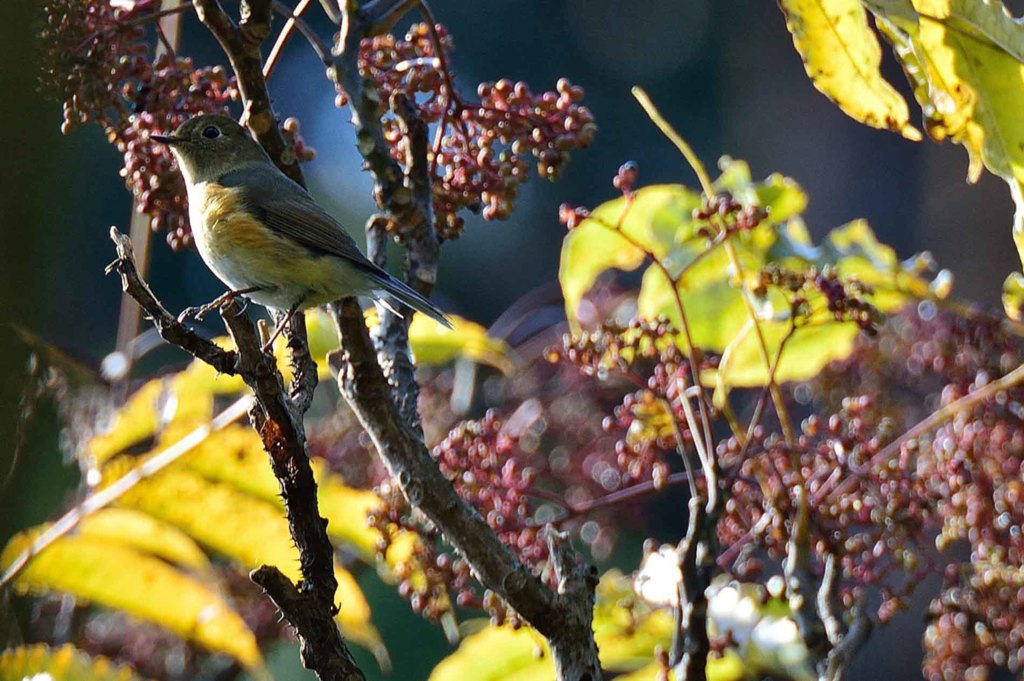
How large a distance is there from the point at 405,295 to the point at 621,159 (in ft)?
23.8

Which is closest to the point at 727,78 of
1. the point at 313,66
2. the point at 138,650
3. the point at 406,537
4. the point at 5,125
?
the point at 313,66

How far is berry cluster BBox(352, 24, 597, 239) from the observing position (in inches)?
66.2

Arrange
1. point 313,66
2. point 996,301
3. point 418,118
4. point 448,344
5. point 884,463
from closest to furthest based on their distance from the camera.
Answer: point 418,118
point 884,463
point 448,344
point 996,301
point 313,66

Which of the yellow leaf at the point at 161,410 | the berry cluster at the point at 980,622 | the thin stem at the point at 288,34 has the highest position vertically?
the thin stem at the point at 288,34

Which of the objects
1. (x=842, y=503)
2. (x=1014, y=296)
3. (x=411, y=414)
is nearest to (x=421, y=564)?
(x=411, y=414)

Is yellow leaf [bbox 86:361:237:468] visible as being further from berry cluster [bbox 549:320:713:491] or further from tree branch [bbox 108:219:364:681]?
tree branch [bbox 108:219:364:681]

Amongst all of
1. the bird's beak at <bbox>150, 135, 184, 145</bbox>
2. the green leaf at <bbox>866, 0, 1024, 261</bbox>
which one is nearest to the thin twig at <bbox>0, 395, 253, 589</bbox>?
the bird's beak at <bbox>150, 135, 184, 145</bbox>

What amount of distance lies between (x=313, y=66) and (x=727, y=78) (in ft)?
10.9

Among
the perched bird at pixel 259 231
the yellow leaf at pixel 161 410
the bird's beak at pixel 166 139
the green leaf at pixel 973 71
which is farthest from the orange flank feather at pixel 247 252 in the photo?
the green leaf at pixel 973 71

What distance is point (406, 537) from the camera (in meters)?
1.80

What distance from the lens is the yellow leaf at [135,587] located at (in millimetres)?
1926

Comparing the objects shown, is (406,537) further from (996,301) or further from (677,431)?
(996,301)

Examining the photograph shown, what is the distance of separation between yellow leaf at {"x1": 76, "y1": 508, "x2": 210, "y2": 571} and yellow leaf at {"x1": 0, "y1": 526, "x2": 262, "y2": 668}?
2 cm

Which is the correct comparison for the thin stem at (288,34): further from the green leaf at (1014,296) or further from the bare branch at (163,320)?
the green leaf at (1014,296)
